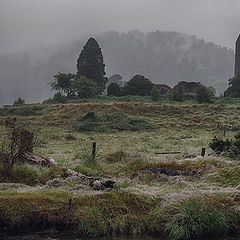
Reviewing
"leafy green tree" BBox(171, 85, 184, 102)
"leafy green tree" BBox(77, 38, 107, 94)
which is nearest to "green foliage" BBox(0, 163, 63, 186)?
"leafy green tree" BBox(171, 85, 184, 102)

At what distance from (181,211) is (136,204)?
209 cm

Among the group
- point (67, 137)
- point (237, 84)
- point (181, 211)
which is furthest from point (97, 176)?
point (237, 84)

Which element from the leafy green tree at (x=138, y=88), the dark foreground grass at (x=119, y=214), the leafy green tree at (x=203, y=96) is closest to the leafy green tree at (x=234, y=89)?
the leafy green tree at (x=203, y=96)

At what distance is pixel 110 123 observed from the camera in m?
66.9

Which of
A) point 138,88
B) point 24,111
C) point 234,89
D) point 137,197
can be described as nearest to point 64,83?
point 138,88

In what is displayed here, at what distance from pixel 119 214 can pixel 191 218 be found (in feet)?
8.98

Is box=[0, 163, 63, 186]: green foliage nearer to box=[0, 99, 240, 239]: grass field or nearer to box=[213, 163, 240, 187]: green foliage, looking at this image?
box=[0, 99, 240, 239]: grass field

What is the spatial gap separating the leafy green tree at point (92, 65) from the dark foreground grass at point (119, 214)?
94.7 meters

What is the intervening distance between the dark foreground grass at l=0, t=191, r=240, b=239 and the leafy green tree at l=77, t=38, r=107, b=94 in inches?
3728

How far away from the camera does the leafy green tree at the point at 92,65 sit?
115 m

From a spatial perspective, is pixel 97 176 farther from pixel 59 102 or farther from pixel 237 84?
pixel 237 84

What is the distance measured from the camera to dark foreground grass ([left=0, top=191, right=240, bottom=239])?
18.4m

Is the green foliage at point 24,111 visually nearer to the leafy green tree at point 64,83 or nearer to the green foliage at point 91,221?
the leafy green tree at point 64,83

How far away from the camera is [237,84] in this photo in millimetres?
110000
